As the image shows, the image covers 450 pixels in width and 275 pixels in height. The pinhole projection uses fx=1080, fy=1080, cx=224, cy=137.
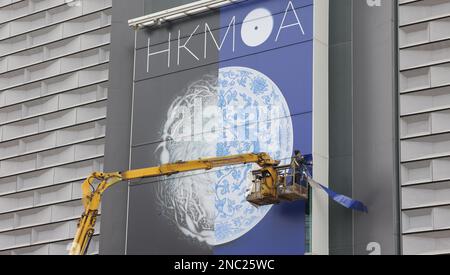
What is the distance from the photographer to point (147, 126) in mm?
53031

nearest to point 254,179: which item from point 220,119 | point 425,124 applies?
point 220,119

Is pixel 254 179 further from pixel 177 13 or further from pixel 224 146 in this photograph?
pixel 177 13

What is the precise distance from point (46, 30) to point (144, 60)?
1074cm

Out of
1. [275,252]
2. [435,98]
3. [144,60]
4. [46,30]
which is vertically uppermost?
[46,30]

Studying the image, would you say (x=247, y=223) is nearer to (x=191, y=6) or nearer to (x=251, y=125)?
(x=251, y=125)

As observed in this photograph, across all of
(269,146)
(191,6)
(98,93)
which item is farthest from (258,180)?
(98,93)

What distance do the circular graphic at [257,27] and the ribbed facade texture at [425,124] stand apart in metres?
6.09

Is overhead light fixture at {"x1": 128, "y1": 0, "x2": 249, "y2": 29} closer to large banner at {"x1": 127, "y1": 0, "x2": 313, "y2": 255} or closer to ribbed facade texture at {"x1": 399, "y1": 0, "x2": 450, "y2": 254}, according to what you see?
large banner at {"x1": 127, "y1": 0, "x2": 313, "y2": 255}

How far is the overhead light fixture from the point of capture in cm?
5188

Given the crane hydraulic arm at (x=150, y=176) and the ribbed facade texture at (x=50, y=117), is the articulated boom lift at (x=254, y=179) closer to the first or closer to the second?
the crane hydraulic arm at (x=150, y=176)

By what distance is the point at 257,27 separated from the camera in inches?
1978

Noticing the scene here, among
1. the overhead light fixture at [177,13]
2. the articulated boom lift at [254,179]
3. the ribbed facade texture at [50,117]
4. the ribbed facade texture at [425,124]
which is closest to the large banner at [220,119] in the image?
the overhead light fixture at [177,13]
